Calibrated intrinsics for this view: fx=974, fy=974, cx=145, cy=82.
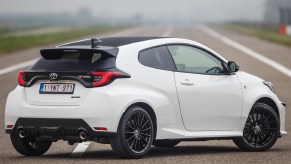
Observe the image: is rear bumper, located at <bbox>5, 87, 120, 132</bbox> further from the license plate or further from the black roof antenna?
the black roof antenna

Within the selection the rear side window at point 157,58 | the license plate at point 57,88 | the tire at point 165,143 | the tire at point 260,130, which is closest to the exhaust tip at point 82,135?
the license plate at point 57,88

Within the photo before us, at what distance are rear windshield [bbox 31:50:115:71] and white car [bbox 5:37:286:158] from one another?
1 cm

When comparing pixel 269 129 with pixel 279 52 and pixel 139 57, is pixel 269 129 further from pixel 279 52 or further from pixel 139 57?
pixel 279 52

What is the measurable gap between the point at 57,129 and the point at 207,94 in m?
1.87

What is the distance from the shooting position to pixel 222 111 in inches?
435

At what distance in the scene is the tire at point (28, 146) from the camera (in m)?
10.5

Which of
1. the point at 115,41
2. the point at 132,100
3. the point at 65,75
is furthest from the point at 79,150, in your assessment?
the point at 132,100

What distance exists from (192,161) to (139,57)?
4.14ft

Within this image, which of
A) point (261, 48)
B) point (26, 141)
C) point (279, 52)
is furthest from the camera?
point (261, 48)

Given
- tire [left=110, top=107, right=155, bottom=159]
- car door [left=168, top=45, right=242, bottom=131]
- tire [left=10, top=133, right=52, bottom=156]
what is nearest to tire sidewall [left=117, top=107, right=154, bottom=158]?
tire [left=110, top=107, right=155, bottom=159]

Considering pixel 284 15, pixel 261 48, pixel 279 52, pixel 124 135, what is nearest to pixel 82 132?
pixel 124 135

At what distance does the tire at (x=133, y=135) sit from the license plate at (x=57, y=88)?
2.11ft

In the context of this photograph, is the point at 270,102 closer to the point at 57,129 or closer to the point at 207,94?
the point at 207,94

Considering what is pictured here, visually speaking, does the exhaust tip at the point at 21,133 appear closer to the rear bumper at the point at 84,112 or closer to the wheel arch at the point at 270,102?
the rear bumper at the point at 84,112
